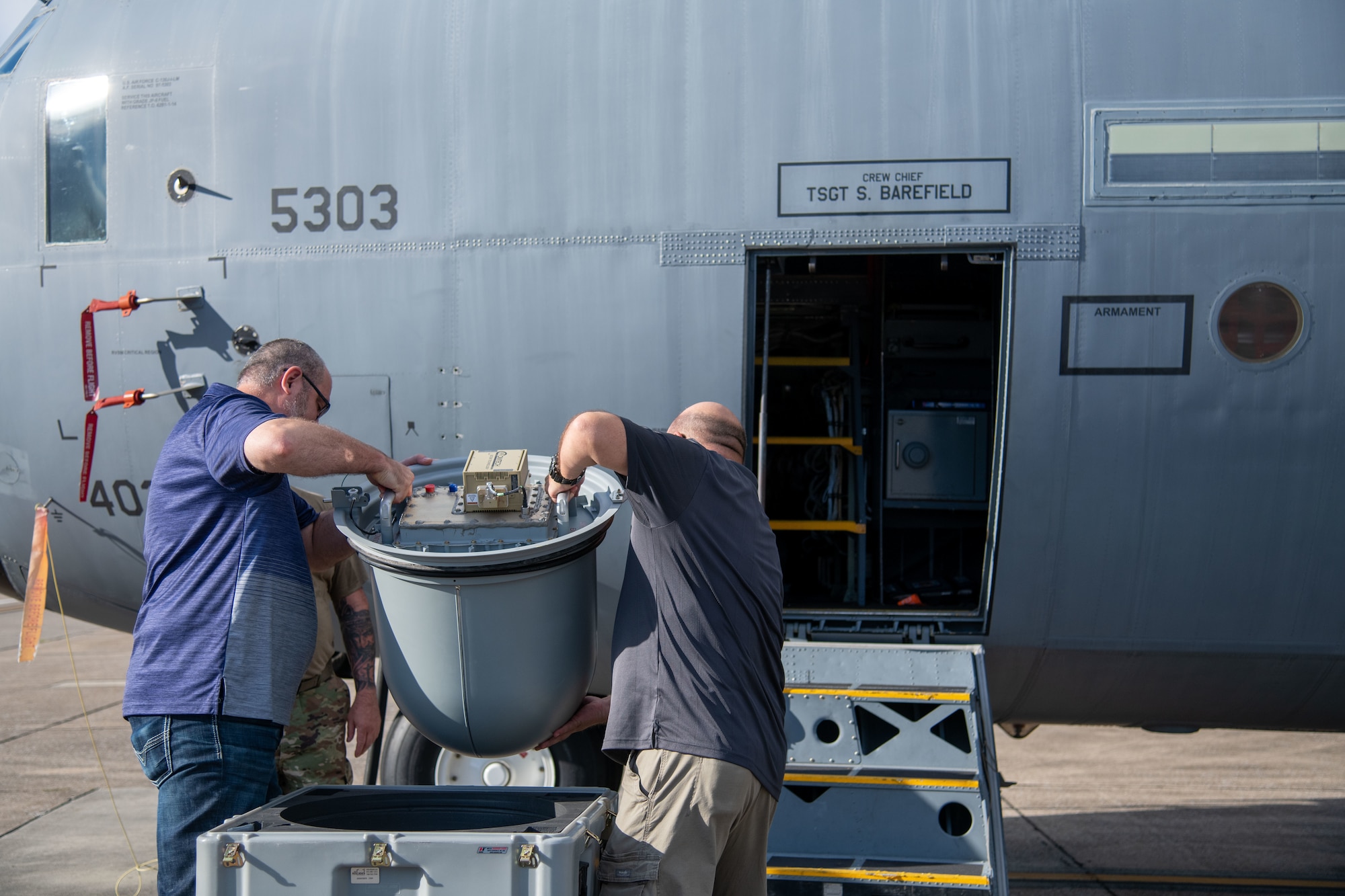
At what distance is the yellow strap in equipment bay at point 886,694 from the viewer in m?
4.15

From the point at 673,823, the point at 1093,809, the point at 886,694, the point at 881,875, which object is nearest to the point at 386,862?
the point at 673,823

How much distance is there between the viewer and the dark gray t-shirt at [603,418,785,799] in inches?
103

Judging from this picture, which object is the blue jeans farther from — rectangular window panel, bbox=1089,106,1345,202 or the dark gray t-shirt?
rectangular window panel, bbox=1089,106,1345,202

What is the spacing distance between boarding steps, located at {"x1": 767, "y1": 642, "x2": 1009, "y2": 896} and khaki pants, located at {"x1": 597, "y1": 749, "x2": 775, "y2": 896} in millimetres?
1425

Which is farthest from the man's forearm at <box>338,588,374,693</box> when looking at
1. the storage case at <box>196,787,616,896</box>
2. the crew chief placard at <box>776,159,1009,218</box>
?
the crew chief placard at <box>776,159,1009,218</box>

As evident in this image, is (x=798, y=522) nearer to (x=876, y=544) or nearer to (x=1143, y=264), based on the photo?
(x=876, y=544)

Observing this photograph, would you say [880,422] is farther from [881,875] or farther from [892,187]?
[881,875]

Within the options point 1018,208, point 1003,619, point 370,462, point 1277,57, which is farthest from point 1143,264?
point 370,462

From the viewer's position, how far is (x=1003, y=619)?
14.6 feet

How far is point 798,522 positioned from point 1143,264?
187cm

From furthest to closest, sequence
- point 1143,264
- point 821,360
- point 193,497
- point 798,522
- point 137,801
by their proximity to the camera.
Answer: point 137,801 < point 821,360 < point 798,522 < point 1143,264 < point 193,497

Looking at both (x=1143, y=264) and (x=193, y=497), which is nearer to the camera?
(x=193, y=497)

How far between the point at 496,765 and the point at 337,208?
2.59 metres

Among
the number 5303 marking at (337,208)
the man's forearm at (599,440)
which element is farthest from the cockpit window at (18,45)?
the man's forearm at (599,440)
